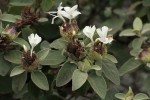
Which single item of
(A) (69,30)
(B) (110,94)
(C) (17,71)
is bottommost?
(B) (110,94)

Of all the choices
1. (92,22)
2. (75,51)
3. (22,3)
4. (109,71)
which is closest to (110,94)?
(109,71)

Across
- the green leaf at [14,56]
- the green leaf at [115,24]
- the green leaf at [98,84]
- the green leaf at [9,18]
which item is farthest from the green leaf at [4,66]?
the green leaf at [115,24]

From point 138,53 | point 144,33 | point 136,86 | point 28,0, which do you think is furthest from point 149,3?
point 136,86

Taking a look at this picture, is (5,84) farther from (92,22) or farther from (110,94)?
(92,22)

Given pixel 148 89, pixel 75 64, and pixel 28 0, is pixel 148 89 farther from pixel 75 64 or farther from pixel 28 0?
pixel 28 0

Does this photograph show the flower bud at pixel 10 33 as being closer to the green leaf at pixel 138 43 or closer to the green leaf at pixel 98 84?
the green leaf at pixel 98 84

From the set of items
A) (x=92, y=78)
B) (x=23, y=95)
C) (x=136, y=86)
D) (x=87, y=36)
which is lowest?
(x=136, y=86)
